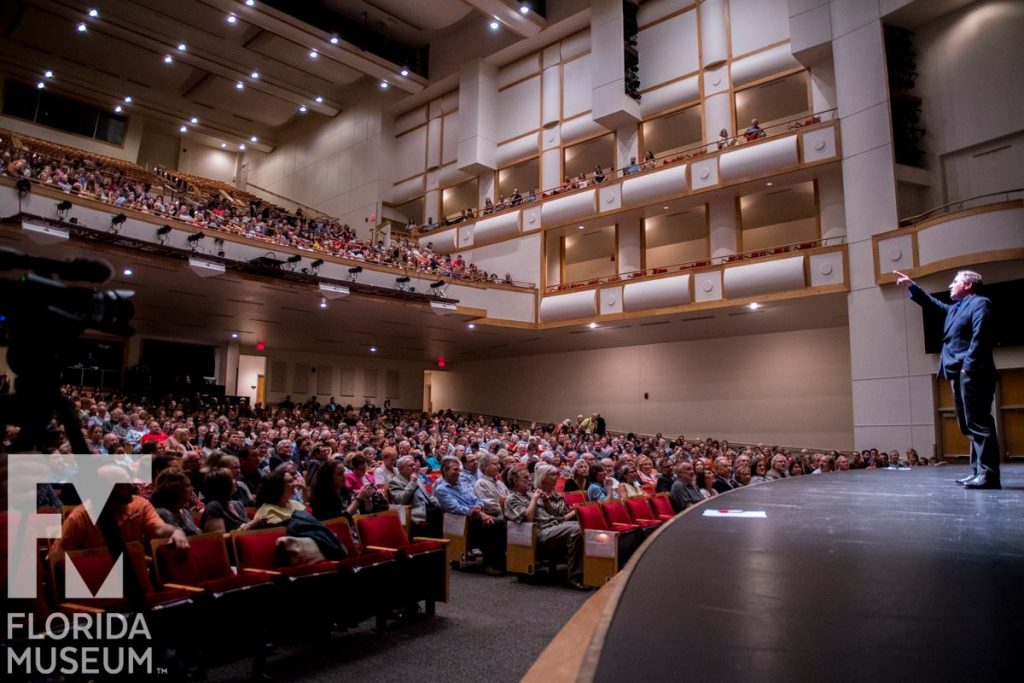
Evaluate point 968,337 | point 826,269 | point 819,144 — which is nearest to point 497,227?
point 819,144

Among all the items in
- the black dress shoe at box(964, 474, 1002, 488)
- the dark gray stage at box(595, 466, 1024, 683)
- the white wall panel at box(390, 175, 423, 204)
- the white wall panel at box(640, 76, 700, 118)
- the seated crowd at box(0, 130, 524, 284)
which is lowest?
the dark gray stage at box(595, 466, 1024, 683)

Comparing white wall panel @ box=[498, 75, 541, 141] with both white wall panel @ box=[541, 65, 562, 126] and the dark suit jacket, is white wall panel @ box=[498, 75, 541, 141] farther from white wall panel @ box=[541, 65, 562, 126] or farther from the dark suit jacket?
the dark suit jacket

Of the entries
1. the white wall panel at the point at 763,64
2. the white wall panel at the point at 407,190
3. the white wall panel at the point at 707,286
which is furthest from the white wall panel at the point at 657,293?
the white wall panel at the point at 407,190

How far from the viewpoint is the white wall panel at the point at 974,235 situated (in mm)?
9273

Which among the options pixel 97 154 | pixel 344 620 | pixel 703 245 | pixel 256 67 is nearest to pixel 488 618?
pixel 344 620

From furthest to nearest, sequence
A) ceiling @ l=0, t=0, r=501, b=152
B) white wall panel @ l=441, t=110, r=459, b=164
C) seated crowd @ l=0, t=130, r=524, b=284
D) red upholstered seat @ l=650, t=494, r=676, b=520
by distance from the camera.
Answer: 1. white wall panel @ l=441, t=110, r=459, b=164
2. ceiling @ l=0, t=0, r=501, b=152
3. seated crowd @ l=0, t=130, r=524, b=284
4. red upholstered seat @ l=650, t=494, r=676, b=520

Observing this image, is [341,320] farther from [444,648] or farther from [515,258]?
[444,648]

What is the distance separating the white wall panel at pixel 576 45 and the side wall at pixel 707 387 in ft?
25.5

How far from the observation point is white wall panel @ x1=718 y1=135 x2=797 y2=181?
40.0ft

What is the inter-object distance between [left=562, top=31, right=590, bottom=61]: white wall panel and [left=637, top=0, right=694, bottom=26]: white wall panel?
137 cm

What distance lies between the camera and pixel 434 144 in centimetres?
1947

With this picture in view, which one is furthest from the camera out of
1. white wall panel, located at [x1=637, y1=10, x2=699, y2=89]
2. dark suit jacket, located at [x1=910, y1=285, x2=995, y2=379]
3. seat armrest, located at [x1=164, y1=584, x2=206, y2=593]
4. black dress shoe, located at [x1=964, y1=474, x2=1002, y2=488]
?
white wall panel, located at [x1=637, y1=10, x2=699, y2=89]

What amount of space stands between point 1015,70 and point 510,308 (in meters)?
10.4

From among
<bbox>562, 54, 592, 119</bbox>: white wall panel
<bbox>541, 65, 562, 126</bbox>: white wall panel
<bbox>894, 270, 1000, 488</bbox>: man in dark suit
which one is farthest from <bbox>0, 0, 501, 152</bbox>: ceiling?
<bbox>894, 270, 1000, 488</bbox>: man in dark suit
